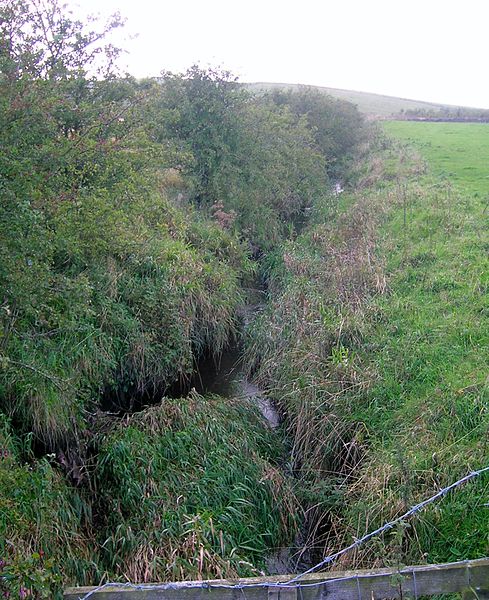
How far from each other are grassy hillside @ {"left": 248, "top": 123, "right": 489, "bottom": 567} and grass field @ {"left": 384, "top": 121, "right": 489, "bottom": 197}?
7.26 metres

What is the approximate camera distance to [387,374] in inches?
347

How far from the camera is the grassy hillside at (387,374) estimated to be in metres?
6.29

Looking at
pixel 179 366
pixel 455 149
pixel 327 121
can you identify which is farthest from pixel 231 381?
pixel 455 149

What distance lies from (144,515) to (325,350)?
459 centimetres

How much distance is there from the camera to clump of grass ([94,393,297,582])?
6.03m

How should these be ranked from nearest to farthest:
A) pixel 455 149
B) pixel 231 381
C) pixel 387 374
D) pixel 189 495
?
pixel 189 495 < pixel 387 374 < pixel 231 381 < pixel 455 149

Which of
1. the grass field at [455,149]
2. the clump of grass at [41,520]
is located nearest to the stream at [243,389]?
the clump of grass at [41,520]

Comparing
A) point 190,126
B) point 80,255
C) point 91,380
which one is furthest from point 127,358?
point 190,126

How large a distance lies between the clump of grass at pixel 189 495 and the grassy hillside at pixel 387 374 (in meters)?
0.61

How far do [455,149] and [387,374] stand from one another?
2838 cm

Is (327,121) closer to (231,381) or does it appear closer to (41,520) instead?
(231,381)

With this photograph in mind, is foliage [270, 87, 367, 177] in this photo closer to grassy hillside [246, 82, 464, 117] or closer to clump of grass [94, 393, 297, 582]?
clump of grass [94, 393, 297, 582]

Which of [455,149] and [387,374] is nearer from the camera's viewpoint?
[387,374]

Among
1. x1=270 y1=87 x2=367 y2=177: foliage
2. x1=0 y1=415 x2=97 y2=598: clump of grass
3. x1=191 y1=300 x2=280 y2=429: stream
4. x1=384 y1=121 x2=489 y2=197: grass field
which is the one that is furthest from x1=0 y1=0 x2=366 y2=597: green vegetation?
x1=270 y1=87 x2=367 y2=177: foliage
